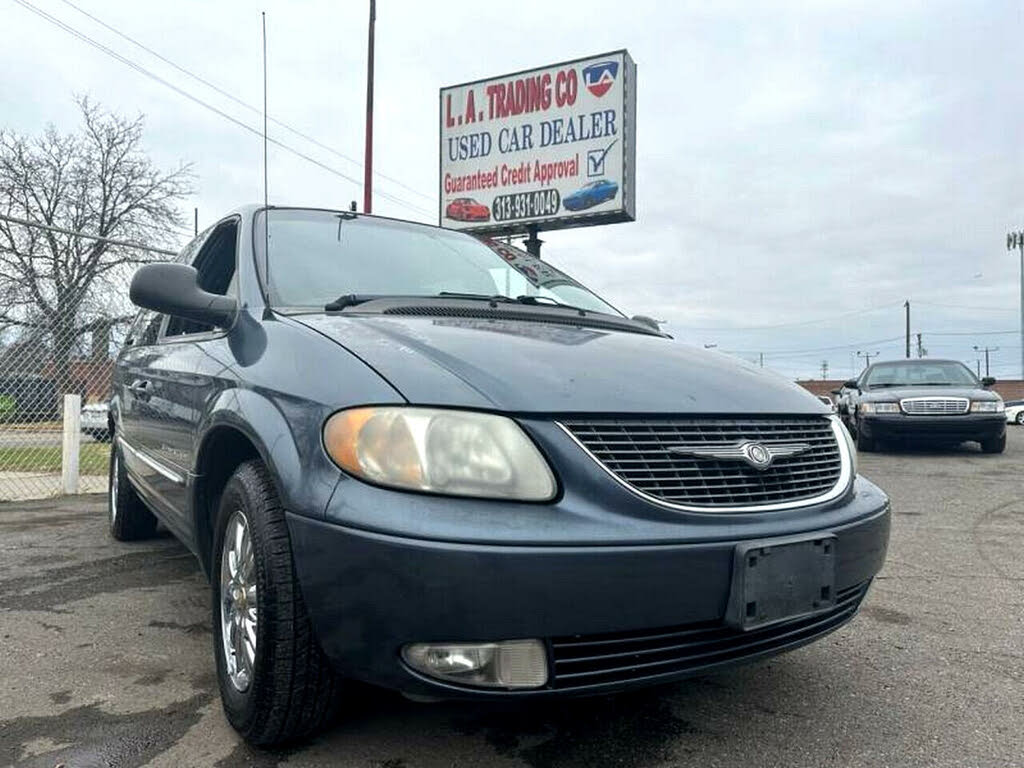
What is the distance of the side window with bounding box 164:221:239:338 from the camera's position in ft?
9.49

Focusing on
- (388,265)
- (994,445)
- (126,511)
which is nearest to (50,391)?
(126,511)

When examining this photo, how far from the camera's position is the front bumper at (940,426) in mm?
9640

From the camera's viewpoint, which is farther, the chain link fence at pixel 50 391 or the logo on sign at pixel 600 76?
the logo on sign at pixel 600 76

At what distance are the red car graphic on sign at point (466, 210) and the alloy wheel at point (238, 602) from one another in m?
11.8

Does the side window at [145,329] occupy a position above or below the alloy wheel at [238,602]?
above

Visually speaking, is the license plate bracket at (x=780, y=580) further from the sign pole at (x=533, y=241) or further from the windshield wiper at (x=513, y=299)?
the sign pole at (x=533, y=241)

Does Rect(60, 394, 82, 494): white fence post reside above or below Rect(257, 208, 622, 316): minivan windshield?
below

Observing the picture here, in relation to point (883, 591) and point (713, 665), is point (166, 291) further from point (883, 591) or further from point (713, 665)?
point (883, 591)

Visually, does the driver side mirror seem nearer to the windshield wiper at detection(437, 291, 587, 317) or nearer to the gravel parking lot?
the windshield wiper at detection(437, 291, 587, 317)

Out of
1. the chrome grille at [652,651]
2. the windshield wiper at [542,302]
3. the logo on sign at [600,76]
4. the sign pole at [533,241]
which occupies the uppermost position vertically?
the logo on sign at [600,76]

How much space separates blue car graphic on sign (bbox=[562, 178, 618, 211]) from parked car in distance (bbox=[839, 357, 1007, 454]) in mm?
4783

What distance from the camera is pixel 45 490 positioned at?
6.87 metres

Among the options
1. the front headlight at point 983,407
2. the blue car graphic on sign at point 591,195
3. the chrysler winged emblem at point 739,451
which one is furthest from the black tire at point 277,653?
the blue car graphic on sign at point 591,195

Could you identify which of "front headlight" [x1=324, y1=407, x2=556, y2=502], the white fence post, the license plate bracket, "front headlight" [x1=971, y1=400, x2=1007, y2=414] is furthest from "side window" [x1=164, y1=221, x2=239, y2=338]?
"front headlight" [x1=971, y1=400, x2=1007, y2=414]
